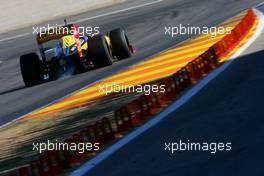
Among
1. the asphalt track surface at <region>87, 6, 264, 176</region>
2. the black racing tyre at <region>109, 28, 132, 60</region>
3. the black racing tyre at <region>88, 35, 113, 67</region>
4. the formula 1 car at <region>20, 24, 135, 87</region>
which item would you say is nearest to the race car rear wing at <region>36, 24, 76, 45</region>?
the formula 1 car at <region>20, 24, 135, 87</region>

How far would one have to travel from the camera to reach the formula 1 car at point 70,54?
22.1m

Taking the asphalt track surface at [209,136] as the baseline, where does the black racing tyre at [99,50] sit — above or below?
below

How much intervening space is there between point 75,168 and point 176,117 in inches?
94.3

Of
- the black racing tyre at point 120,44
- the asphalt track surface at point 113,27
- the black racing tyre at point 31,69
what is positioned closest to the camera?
the asphalt track surface at point 113,27

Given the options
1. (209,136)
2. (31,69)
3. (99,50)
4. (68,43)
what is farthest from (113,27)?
(209,136)

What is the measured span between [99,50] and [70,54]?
0.82 metres

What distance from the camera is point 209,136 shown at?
11.1 meters

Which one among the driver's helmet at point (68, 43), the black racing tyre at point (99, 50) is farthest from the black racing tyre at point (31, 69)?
the black racing tyre at point (99, 50)

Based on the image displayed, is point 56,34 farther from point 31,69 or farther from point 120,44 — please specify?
point 120,44

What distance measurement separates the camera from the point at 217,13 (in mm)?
32719

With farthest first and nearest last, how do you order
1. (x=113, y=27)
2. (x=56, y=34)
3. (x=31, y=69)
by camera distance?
(x=113, y=27) < (x=31, y=69) < (x=56, y=34)

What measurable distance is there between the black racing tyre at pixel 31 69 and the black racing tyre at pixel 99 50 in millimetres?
1581

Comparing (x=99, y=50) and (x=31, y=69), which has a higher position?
(x=99, y=50)

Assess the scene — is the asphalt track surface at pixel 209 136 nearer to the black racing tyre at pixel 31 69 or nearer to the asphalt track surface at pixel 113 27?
the asphalt track surface at pixel 113 27
